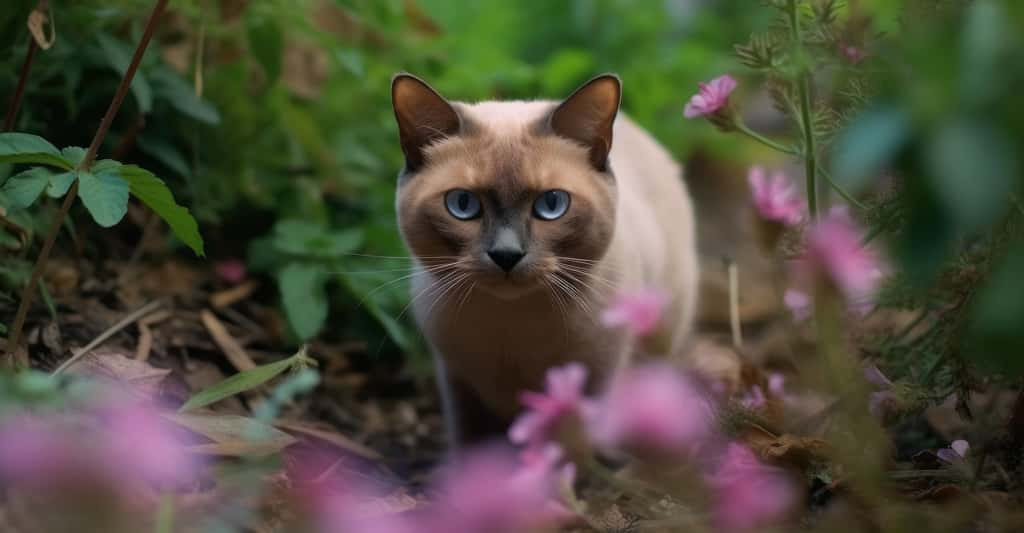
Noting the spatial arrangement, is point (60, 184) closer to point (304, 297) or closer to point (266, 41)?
point (304, 297)

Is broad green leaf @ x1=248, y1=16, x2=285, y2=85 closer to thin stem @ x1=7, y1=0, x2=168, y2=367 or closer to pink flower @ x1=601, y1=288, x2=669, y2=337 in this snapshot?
thin stem @ x1=7, y1=0, x2=168, y2=367

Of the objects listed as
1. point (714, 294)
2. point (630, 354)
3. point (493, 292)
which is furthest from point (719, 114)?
point (714, 294)

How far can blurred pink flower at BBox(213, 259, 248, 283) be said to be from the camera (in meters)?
2.73

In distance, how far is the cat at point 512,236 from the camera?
1.95 metres

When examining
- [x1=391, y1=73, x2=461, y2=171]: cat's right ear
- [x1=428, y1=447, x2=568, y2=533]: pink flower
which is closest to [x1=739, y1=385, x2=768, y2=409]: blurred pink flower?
[x1=428, y1=447, x2=568, y2=533]: pink flower

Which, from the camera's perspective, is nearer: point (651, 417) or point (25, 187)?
point (651, 417)

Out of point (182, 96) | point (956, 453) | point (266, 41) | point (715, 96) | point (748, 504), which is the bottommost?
point (956, 453)

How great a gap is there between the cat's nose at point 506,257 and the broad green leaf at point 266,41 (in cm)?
101

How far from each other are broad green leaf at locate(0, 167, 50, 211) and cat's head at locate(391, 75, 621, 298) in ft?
2.34

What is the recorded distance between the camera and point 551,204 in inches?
78.5

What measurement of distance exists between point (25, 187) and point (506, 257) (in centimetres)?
87

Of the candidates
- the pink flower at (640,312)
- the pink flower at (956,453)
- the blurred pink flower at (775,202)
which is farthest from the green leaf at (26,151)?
the pink flower at (956,453)

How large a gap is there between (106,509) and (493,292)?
1.04m

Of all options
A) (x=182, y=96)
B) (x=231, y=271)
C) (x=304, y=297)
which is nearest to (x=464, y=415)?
(x=304, y=297)
